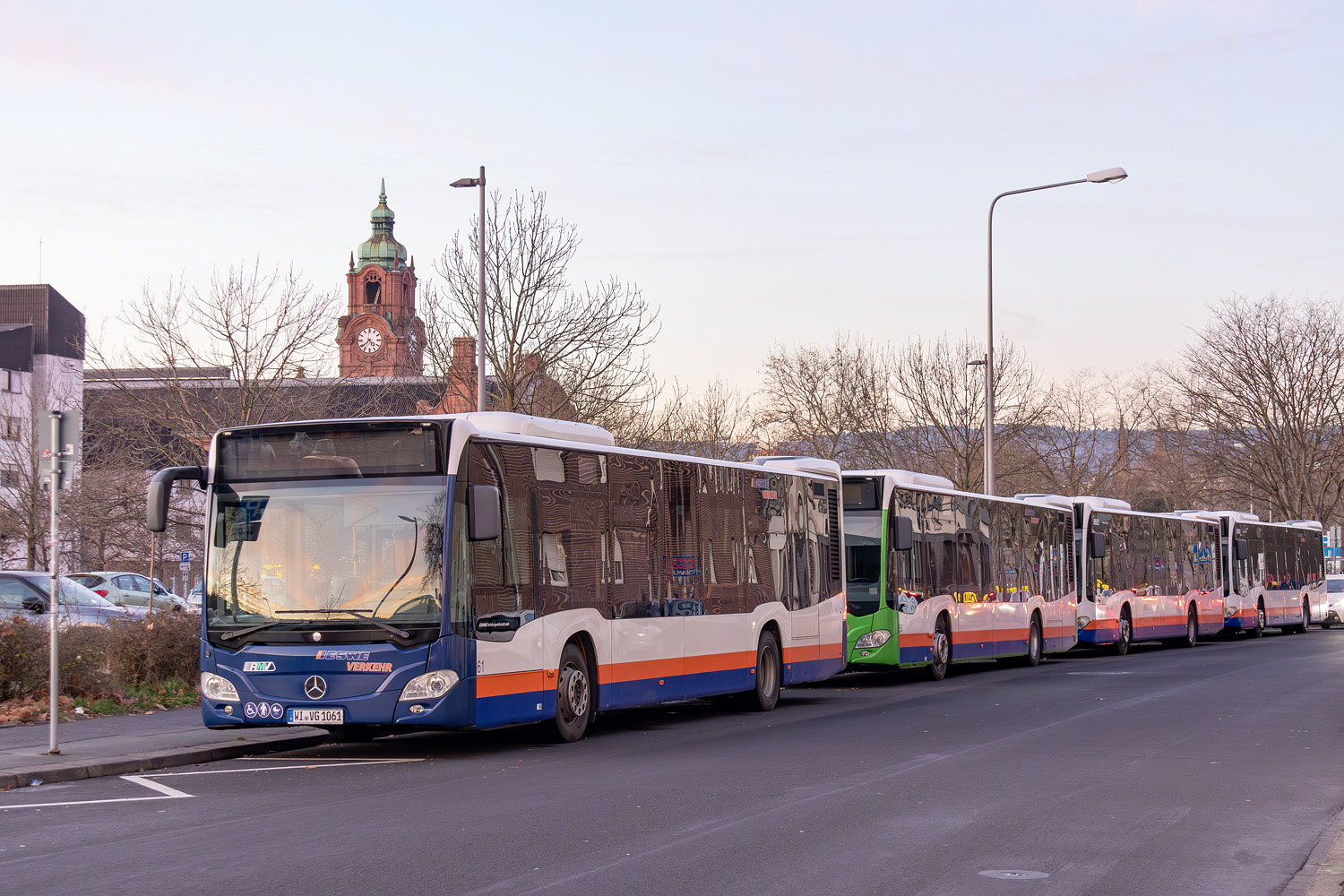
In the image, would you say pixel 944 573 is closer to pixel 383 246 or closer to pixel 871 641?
pixel 871 641

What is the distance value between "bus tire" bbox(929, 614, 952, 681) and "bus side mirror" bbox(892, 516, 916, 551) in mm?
1878

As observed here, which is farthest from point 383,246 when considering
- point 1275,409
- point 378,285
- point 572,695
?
point 572,695

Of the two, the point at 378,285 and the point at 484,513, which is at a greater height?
the point at 378,285

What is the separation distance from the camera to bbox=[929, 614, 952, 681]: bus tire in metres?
25.1

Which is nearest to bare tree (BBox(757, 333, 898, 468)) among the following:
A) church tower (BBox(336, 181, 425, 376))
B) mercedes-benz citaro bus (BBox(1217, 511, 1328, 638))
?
mercedes-benz citaro bus (BBox(1217, 511, 1328, 638))

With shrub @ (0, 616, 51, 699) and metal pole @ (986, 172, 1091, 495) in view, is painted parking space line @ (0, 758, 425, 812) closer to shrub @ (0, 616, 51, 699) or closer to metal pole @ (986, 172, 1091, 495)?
shrub @ (0, 616, 51, 699)

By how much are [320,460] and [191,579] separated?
4787 cm

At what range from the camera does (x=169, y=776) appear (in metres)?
12.6

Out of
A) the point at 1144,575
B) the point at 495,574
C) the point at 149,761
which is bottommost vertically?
the point at 149,761

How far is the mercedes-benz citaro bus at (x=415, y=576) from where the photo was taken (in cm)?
1318

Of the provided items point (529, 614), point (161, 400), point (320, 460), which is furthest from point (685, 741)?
point (161, 400)

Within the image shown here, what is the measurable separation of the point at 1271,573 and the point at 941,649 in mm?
24675

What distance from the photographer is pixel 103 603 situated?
2639 cm

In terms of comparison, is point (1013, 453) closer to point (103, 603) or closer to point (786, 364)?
point (786, 364)
